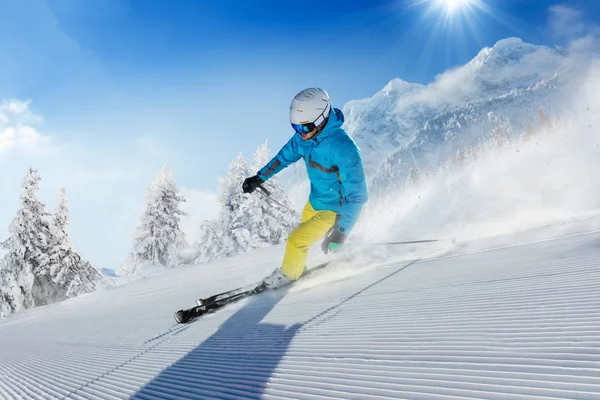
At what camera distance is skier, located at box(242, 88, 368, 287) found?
4.46m

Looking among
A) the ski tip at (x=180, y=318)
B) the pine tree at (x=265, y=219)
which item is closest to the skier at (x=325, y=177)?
the ski tip at (x=180, y=318)

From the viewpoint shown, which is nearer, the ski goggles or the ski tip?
the ski tip

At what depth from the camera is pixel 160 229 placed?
2891 centimetres

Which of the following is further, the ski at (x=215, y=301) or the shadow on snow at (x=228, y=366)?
the ski at (x=215, y=301)

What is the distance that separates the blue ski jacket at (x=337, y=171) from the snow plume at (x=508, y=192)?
8.21 ft

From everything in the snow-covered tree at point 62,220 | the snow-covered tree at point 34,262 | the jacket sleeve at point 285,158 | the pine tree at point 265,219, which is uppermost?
the pine tree at point 265,219

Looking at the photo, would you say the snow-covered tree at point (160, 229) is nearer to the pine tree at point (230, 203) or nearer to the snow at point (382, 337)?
the pine tree at point (230, 203)

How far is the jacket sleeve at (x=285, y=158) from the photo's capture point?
522 centimetres

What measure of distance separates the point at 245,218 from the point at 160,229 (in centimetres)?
745

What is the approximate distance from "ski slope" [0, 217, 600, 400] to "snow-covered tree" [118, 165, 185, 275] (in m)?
25.3

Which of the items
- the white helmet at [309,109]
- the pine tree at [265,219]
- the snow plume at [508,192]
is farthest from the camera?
the pine tree at [265,219]

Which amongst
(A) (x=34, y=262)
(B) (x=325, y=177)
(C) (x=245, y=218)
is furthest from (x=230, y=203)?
(B) (x=325, y=177)

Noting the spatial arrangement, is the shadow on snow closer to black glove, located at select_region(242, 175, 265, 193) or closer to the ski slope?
the ski slope

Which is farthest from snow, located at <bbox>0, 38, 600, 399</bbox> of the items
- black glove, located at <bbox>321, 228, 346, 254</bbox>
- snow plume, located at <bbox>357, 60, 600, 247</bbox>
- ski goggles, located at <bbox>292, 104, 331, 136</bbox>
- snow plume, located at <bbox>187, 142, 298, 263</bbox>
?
snow plume, located at <bbox>187, 142, 298, 263</bbox>
